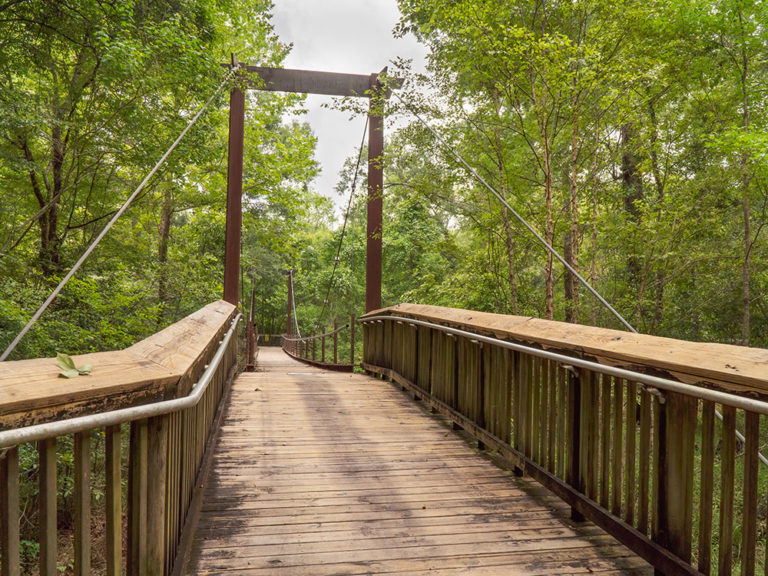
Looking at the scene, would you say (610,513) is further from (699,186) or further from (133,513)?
(699,186)

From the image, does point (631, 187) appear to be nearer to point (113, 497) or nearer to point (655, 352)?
point (655, 352)

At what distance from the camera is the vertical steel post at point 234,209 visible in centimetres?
689

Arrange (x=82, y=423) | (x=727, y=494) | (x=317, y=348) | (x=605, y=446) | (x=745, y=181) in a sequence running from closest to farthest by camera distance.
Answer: (x=82, y=423) → (x=727, y=494) → (x=605, y=446) → (x=745, y=181) → (x=317, y=348)

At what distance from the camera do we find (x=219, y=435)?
338 centimetres

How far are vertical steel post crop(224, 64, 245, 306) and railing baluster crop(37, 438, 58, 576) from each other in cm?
595

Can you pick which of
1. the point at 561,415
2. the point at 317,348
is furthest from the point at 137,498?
the point at 317,348

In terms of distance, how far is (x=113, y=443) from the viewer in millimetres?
1262

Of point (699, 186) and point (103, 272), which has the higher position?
point (699, 186)

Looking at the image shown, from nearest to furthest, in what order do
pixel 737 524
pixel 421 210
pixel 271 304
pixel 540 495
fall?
pixel 540 495, pixel 737 524, pixel 421 210, pixel 271 304

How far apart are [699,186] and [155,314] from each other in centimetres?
912

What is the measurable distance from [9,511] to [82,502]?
22 centimetres

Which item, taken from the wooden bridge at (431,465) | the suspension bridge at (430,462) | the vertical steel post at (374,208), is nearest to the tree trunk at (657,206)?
the vertical steel post at (374,208)

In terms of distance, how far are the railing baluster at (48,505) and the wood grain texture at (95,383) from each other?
7 centimetres

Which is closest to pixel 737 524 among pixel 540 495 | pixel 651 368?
pixel 540 495
